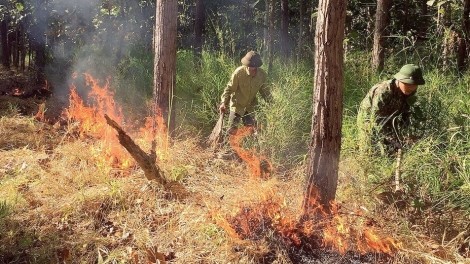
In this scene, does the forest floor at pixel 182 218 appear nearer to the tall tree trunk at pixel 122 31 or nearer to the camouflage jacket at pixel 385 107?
the camouflage jacket at pixel 385 107

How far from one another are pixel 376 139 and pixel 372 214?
1.05 metres

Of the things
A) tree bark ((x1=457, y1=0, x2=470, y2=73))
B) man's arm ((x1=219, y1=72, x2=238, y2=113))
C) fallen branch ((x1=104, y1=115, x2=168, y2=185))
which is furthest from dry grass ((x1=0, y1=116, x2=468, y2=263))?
tree bark ((x1=457, y1=0, x2=470, y2=73))

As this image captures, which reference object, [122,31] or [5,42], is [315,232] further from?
[5,42]

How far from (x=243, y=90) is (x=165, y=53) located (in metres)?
1.31

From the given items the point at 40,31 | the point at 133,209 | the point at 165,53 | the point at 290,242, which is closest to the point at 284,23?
the point at 165,53

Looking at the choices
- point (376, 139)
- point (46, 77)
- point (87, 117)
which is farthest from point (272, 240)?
point (46, 77)

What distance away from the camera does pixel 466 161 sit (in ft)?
11.7

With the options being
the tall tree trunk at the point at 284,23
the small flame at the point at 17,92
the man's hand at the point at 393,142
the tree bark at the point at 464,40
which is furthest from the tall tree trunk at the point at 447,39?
the small flame at the point at 17,92

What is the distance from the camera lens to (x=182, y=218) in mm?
4023

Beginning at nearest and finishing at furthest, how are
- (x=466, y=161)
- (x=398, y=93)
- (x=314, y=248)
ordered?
(x=314, y=248) < (x=466, y=161) < (x=398, y=93)

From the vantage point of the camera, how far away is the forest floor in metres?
3.33

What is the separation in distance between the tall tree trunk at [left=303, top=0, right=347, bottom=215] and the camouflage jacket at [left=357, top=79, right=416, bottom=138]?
1276 mm

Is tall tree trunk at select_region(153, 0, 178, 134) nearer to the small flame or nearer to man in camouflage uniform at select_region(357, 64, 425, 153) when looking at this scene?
man in camouflage uniform at select_region(357, 64, 425, 153)

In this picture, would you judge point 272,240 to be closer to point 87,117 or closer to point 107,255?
point 107,255
